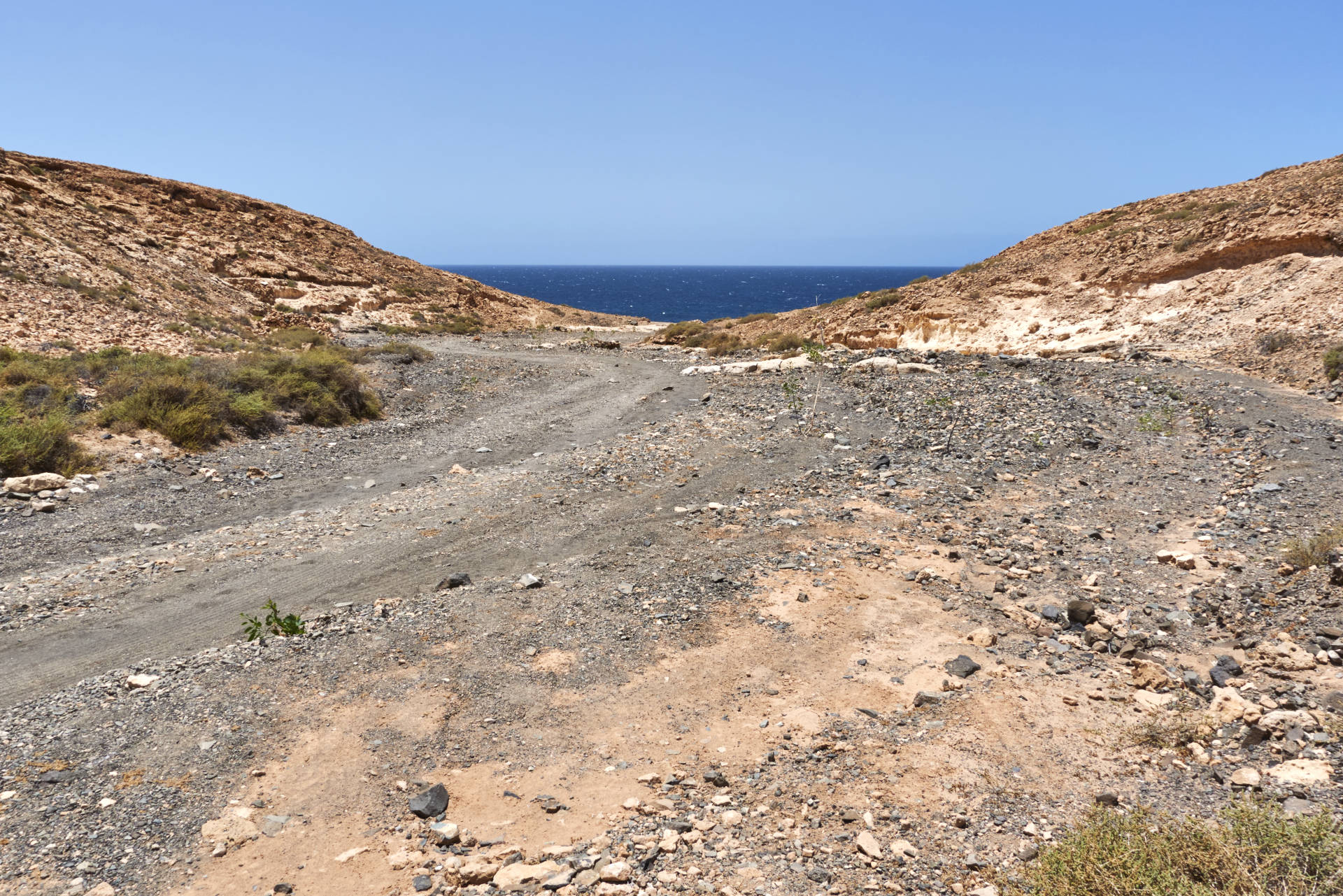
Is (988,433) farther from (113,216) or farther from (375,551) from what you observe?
(113,216)

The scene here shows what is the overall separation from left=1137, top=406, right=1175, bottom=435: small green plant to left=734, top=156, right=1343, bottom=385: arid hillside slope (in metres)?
A: 3.92

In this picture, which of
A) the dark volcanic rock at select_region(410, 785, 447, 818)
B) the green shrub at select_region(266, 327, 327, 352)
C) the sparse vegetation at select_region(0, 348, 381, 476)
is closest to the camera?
the dark volcanic rock at select_region(410, 785, 447, 818)

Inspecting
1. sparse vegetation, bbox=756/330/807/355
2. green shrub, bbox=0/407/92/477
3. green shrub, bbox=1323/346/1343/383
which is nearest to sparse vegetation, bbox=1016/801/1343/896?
green shrub, bbox=0/407/92/477

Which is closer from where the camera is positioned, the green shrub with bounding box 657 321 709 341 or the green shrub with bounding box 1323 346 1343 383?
the green shrub with bounding box 1323 346 1343 383

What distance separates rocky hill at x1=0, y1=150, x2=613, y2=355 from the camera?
2139 centimetres

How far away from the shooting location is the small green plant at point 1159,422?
1266 centimetres

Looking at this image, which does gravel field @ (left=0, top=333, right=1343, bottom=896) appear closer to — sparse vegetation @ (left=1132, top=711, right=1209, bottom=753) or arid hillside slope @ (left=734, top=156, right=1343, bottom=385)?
sparse vegetation @ (left=1132, top=711, right=1209, bottom=753)

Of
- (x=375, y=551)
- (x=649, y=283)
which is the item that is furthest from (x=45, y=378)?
(x=649, y=283)

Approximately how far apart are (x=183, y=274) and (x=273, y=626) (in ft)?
99.5

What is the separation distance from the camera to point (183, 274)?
30531 mm

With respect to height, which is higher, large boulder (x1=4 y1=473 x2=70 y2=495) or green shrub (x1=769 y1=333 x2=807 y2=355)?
green shrub (x1=769 y1=333 x2=807 y2=355)

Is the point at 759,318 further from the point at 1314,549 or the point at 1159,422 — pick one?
the point at 1314,549

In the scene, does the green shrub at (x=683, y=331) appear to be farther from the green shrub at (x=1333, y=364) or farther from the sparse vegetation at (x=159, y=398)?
the green shrub at (x=1333, y=364)

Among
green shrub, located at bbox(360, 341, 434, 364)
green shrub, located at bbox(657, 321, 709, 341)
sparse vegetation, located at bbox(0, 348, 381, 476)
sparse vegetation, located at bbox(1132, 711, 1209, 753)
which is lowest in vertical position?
sparse vegetation, located at bbox(1132, 711, 1209, 753)
